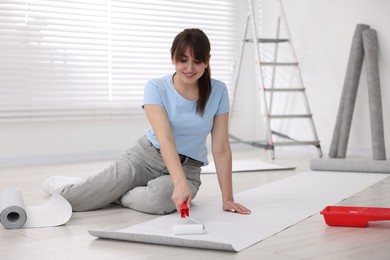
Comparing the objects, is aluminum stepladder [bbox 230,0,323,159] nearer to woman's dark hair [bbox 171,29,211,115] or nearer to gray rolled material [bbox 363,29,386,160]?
gray rolled material [bbox 363,29,386,160]

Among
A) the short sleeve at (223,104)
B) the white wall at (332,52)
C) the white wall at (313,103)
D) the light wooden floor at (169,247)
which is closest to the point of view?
the light wooden floor at (169,247)

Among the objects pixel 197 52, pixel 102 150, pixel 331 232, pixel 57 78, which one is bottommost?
pixel 102 150

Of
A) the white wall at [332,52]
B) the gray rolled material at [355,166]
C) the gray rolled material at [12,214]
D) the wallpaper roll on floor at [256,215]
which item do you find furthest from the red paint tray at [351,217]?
the white wall at [332,52]

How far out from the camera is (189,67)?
7.41 ft

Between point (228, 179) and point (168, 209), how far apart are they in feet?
0.89

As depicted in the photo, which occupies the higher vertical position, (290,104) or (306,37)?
(306,37)

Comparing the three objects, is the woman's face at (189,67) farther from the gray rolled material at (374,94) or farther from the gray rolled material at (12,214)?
the gray rolled material at (374,94)

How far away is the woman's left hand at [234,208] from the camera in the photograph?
7.86 feet

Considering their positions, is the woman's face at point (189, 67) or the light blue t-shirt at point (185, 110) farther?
the light blue t-shirt at point (185, 110)

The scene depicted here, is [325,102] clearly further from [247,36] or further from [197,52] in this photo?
[197,52]

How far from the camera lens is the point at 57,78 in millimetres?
4801

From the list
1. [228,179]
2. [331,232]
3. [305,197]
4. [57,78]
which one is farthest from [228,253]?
[57,78]

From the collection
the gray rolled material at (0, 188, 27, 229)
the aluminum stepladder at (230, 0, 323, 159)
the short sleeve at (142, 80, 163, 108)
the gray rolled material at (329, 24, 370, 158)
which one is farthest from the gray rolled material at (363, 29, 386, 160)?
the gray rolled material at (0, 188, 27, 229)

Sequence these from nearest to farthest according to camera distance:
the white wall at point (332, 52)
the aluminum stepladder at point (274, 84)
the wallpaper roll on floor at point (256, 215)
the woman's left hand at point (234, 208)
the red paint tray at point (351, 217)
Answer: the wallpaper roll on floor at point (256, 215) → the red paint tray at point (351, 217) → the woman's left hand at point (234, 208) → the white wall at point (332, 52) → the aluminum stepladder at point (274, 84)
